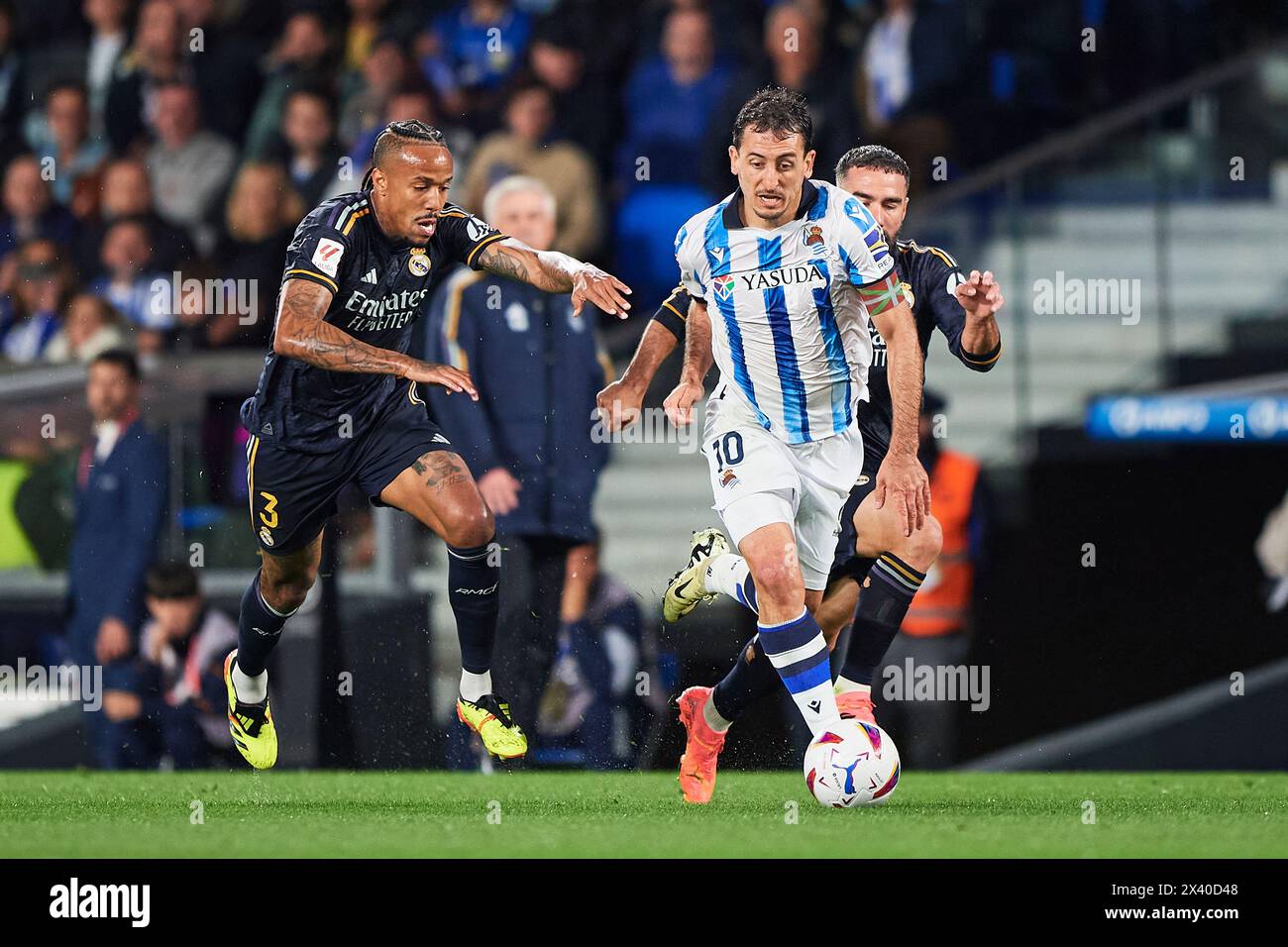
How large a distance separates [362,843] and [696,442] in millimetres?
3466

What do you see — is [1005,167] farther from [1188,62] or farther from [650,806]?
[650,806]

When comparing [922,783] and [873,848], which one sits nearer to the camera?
[873,848]

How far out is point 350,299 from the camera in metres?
7.19

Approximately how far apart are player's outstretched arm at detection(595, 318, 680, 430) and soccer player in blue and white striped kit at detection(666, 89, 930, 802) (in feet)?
0.80

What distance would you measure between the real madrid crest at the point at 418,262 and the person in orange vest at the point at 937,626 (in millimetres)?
2547

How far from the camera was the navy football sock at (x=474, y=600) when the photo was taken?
7465 mm

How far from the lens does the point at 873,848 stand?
6207 mm

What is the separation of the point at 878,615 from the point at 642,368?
126cm

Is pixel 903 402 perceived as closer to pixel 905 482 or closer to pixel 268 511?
pixel 905 482

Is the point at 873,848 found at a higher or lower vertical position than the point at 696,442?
lower

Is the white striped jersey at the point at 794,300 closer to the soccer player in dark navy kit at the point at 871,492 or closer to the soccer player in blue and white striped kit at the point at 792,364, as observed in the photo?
the soccer player in blue and white striped kit at the point at 792,364

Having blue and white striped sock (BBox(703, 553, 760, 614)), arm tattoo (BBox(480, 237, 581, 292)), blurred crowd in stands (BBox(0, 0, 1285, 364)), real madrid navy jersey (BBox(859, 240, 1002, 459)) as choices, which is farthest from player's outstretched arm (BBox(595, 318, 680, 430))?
blurred crowd in stands (BBox(0, 0, 1285, 364))

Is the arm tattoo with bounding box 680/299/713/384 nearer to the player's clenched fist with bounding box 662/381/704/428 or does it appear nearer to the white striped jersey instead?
the player's clenched fist with bounding box 662/381/704/428

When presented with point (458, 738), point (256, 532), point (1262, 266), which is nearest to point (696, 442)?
point (458, 738)
